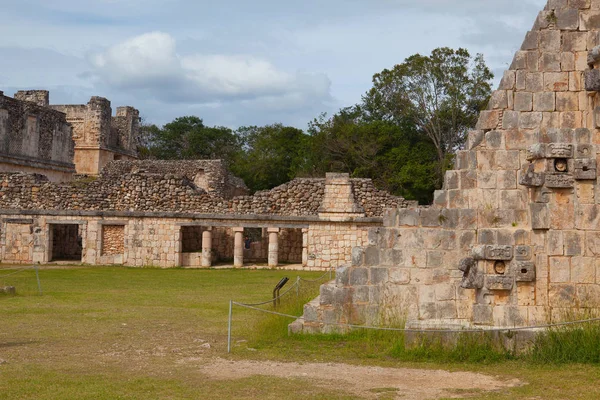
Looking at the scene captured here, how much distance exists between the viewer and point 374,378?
8000 mm

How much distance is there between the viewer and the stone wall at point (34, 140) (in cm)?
3562

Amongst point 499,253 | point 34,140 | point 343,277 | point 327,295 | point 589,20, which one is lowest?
point 327,295

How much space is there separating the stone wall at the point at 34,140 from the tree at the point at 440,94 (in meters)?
18.5

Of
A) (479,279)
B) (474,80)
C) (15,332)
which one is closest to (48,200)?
(15,332)

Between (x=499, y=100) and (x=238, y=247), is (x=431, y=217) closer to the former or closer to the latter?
(x=499, y=100)

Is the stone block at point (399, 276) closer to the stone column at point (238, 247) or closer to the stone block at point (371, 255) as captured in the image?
the stone block at point (371, 255)

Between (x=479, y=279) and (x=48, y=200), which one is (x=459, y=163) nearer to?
(x=479, y=279)

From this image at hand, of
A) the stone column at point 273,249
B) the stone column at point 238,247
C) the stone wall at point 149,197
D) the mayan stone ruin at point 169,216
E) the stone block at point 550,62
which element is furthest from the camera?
the stone wall at point 149,197

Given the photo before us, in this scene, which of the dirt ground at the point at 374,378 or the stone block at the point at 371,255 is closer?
the dirt ground at the point at 374,378

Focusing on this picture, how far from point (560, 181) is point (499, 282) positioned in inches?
57.4

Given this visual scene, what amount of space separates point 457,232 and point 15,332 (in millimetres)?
6462

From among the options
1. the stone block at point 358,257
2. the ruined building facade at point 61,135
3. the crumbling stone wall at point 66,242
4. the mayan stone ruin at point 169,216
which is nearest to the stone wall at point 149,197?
the mayan stone ruin at point 169,216

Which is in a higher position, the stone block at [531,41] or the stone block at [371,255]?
the stone block at [531,41]

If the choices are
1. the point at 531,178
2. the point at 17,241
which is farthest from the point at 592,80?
the point at 17,241
